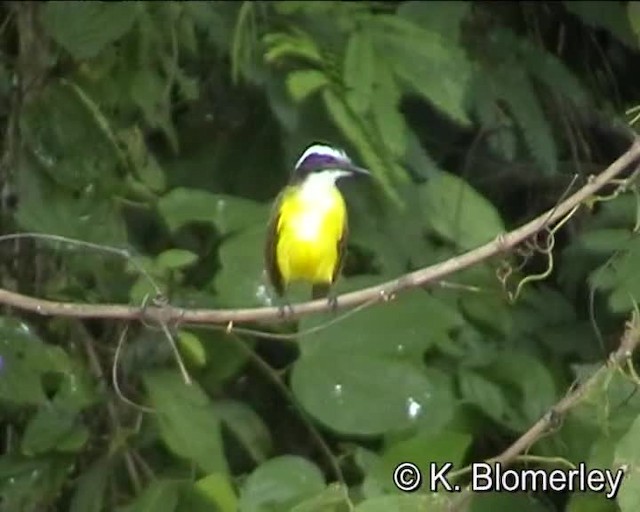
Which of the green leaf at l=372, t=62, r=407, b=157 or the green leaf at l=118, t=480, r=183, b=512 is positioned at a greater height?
the green leaf at l=372, t=62, r=407, b=157

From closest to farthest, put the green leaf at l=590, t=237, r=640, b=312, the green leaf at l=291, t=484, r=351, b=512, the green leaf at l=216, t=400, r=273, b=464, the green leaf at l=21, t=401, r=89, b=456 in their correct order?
the green leaf at l=291, t=484, r=351, b=512 → the green leaf at l=590, t=237, r=640, b=312 → the green leaf at l=21, t=401, r=89, b=456 → the green leaf at l=216, t=400, r=273, b=464

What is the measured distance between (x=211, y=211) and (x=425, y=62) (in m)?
0.38

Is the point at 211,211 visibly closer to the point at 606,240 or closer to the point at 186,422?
the point at 186,422

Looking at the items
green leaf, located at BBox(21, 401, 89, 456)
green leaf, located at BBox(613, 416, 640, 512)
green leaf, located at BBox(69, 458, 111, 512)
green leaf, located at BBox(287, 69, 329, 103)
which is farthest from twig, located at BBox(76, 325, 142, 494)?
green leaf, located at BBox(613, 416, 640, 512)

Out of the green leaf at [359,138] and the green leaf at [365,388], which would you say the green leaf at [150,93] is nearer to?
the green leaf at [359,138]

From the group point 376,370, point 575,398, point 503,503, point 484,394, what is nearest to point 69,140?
point 376,370

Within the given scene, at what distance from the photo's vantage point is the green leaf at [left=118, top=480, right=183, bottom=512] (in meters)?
2.06

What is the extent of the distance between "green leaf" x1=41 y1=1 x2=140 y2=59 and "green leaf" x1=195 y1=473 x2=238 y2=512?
679 mm

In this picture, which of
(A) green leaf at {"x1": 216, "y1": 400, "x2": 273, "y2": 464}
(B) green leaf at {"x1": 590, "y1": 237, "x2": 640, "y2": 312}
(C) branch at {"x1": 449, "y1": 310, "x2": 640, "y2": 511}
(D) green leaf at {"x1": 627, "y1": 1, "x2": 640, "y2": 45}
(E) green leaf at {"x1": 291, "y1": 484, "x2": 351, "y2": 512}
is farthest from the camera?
(A) green leaf at {"x1": 216, "y1": 400, "x2": 273, "y2": 464}

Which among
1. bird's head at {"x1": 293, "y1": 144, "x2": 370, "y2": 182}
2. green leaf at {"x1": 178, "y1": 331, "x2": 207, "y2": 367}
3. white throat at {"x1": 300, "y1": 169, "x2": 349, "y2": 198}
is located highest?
bird's head at {"x1": 293, "y1": 144, "x2": 370, "y2": 182}

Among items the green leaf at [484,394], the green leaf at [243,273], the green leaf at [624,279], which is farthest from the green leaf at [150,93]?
the green leaf at [624,279]

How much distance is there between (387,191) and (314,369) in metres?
0.30

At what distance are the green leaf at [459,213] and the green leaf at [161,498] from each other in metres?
0.62

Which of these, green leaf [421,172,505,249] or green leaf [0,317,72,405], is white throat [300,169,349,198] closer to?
green leaf [421,172,505,249]
